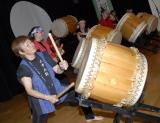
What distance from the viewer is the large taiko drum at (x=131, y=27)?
508 centimetres

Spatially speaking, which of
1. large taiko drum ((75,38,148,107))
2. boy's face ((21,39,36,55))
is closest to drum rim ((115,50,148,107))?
large taiko drum ((75,38,148,107))

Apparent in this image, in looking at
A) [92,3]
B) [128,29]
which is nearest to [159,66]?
[128,29]

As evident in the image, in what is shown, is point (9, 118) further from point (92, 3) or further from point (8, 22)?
point (92, 3)

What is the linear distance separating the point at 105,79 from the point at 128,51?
0.28 metres

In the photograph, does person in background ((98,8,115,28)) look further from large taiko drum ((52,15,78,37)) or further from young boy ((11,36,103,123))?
young boy ((11,36,103,123))

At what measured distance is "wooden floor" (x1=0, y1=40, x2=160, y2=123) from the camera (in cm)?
370

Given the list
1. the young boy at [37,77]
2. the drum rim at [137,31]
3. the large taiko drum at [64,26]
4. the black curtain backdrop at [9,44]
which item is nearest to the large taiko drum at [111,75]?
the young boy at [37,77]

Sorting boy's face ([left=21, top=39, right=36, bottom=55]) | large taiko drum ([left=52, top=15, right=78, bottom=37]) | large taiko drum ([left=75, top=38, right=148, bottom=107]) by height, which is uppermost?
boy's face ([left=21, top=39, right=36, bottom=55])

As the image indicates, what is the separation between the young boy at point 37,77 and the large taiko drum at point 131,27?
2.53 meters

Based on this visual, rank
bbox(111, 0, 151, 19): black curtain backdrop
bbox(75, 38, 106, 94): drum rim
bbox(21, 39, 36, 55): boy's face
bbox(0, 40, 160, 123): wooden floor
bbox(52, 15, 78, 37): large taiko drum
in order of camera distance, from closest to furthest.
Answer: bbox(75, 38, 106, 94): drum rim → bbox(21, 39, 36, 55): boy's face → bbox(0, 40, 160, 123): wooden floor → bbox(52, 15, 78, 37): large taiko drum → bbox(111, 0, 151, 19): black curtain backdrop

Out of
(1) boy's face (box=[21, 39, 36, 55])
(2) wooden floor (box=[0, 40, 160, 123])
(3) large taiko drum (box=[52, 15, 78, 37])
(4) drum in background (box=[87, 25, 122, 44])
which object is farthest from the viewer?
(3) large taiko drum (box=[52, 15, 78, 37])

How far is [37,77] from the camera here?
266cm

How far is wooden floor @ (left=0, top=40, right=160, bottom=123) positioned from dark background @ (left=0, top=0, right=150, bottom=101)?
23cm

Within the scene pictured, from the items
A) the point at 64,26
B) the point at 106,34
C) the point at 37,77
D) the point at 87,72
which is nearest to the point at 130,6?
the point at 64,26
